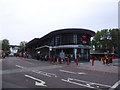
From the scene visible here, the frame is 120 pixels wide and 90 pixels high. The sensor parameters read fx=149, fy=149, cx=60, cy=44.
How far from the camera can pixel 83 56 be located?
118 feet

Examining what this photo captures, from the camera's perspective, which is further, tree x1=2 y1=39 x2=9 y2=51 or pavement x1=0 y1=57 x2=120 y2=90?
tree x1=2 y1=39 x2=9 y2=51

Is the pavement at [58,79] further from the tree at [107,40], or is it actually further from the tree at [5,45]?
the tree at [5,45]

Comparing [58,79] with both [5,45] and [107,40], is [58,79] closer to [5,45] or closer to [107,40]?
[107,40]

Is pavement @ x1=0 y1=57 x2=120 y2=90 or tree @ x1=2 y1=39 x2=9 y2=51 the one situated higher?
tree @ x1=2 y1=39 x2=9 y2=51

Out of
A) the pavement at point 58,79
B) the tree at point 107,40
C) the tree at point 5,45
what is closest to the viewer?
the pavement at point 58,79

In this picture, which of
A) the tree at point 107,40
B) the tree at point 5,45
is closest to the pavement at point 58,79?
the tree at point 107,40

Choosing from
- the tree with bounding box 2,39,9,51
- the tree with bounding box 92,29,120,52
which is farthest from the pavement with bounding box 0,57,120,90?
the tree with bounding box 2,39,9,51

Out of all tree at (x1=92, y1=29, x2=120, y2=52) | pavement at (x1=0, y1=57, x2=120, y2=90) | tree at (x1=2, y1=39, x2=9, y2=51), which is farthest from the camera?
tree at (x1=2, y1=39, x2=9, y2=51)

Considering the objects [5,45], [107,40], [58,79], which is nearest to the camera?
[58,79]

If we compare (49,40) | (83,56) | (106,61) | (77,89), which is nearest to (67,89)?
(77,89)

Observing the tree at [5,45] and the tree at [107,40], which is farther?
the tree at [5,45]

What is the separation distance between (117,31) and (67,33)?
32.5 metres

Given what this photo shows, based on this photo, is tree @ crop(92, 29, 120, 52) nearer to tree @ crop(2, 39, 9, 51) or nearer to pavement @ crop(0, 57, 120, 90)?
pavement @ crop(0, 57, 120, 90)

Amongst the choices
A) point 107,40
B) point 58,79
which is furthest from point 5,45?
point 58,79
